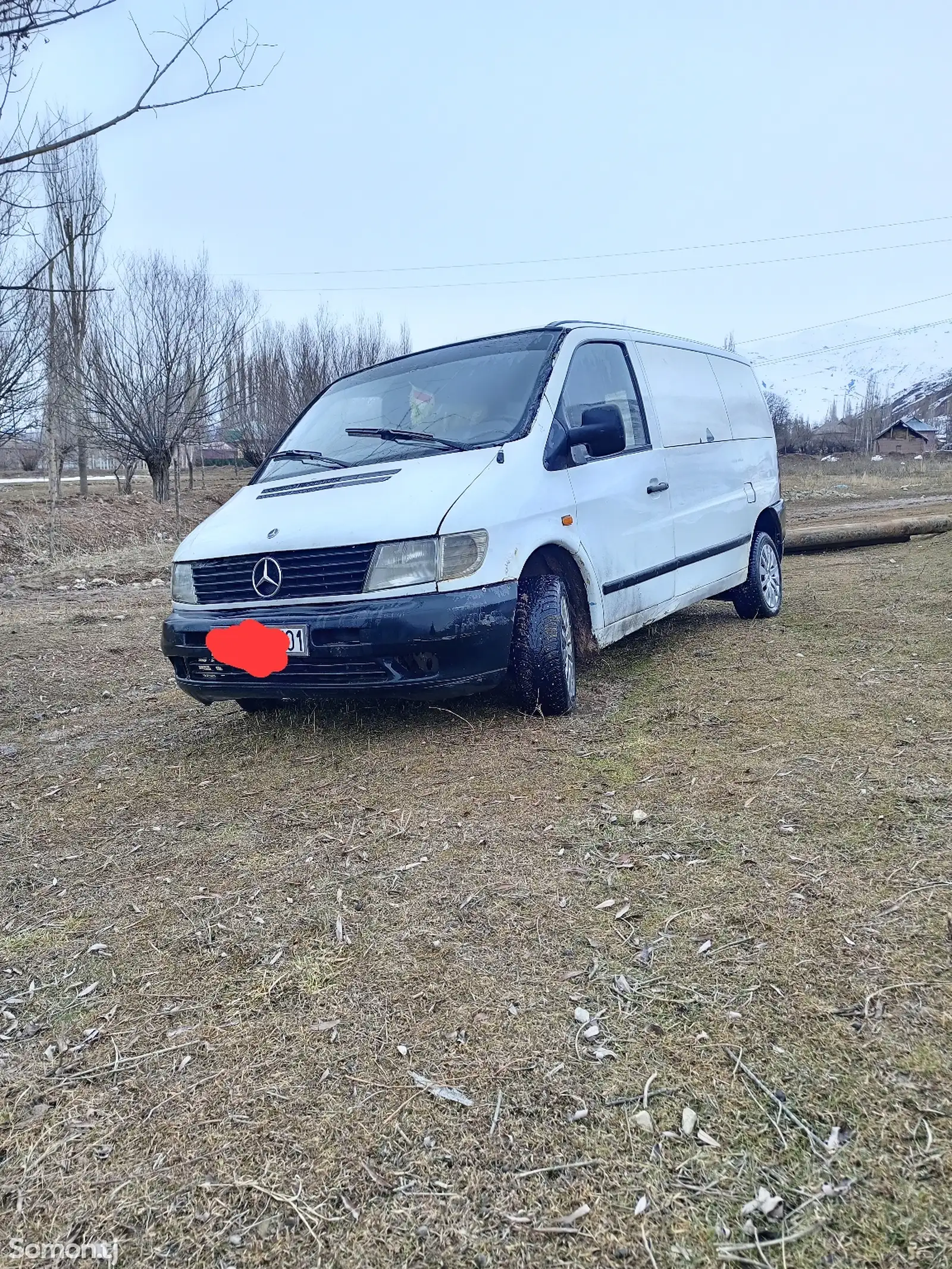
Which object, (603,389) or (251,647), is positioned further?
(603,389)

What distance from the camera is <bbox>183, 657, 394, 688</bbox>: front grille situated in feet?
11.1

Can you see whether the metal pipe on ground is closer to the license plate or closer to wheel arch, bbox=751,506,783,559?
wheel arch, bbox=751,506,783,559

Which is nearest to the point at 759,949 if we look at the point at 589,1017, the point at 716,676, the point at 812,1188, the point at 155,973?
the point at 589,1017

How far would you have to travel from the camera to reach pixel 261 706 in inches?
168

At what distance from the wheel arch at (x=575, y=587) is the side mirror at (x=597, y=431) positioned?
1.53ft

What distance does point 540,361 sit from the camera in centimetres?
425

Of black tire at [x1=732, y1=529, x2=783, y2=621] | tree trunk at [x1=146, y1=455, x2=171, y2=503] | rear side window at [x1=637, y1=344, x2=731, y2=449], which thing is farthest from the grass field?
tree trunk at [x1=146, y1=455, x2=171, y2=503]

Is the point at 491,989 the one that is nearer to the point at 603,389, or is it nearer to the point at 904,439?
the point at 603,389

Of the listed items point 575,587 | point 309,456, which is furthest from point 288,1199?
point 309,456

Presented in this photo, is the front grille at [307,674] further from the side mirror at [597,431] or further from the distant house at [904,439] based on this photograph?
the distant house at [904,439]

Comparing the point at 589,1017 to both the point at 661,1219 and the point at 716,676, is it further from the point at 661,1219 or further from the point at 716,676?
the point at 716,676

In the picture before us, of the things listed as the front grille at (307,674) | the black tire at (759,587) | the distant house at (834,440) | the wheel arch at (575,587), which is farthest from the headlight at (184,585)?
the distant house at (834,440)

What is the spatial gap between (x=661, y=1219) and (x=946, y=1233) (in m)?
0.42

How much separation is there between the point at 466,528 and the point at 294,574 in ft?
2.47
